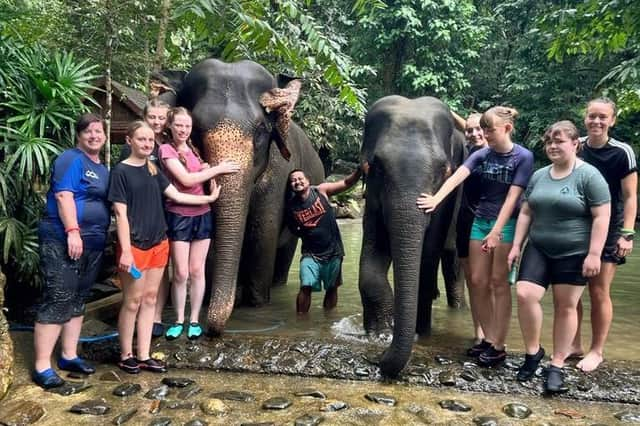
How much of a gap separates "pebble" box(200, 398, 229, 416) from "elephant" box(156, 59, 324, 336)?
971mm

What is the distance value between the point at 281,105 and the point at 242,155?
70cm

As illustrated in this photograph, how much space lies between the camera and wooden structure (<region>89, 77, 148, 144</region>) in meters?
8.59

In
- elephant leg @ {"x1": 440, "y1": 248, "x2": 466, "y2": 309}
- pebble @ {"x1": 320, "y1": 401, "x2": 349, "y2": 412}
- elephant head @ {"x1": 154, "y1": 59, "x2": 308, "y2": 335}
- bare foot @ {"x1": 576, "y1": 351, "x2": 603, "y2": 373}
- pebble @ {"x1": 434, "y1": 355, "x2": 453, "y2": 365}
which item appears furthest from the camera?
elephant leg @ {"x1": 440, "y1": 248, "x2": 466, "y2": 309}

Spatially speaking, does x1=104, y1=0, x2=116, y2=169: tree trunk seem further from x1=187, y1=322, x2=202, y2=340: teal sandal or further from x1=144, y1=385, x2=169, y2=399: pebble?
x1=144, y1=385, x2=169, y2=399: pebble

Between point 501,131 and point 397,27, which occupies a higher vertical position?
point 397,27

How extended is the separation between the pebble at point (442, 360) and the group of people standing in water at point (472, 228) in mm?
247

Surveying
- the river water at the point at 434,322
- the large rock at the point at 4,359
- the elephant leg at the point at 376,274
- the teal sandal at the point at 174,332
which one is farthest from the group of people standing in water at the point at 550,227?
the large rock at the point at 4,359

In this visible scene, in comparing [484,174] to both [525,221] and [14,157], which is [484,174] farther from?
[14,157]

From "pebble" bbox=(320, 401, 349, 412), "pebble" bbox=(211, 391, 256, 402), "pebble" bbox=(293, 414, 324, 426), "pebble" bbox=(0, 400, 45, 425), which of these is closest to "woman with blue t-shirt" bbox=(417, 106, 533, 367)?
"pebble" bbox=(320, 401, 349, 412)

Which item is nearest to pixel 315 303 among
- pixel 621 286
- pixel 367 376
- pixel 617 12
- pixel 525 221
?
pixel 367 376

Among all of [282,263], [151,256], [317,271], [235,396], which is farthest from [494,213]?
[282,263]

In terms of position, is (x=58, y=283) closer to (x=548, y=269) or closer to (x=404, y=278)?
(x=404, y=278)

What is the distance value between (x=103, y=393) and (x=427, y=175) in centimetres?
271

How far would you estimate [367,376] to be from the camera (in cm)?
418
